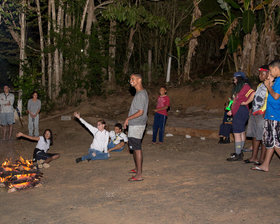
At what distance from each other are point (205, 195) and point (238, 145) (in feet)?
7.60

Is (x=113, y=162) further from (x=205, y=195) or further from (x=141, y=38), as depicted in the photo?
(x=141, y=38)

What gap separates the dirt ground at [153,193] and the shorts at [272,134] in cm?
56

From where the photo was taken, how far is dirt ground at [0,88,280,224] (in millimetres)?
4266

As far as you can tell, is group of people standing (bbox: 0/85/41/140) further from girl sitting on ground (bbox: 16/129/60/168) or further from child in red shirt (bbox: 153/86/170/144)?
child in red shirt (bbox: 153/86/170/144)

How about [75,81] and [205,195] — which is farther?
[75,81]

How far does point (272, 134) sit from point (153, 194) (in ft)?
7.64

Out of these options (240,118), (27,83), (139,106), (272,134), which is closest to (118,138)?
(139,106)

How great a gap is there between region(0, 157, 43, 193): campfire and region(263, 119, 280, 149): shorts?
4.09 meters

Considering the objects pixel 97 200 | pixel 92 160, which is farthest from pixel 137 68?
pixel 97 200

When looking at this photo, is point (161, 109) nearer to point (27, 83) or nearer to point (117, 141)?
point (117, 141)

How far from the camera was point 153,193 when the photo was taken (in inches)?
201

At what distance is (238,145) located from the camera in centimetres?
690

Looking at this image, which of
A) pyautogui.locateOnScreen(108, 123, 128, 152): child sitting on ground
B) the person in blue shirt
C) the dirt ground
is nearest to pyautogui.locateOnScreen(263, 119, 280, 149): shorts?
the person in blue shirt

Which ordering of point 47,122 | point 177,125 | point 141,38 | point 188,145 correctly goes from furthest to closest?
1. point 141,38
2. point 47,122
3. point 177,125
4. point 188,145
